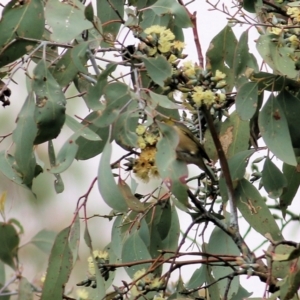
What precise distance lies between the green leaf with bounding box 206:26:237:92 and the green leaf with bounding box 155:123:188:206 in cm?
45

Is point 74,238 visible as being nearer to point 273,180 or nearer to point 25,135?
point 25,135

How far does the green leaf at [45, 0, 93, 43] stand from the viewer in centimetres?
105

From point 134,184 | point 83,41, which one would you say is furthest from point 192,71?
point 134,184

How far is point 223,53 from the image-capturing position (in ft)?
4.69

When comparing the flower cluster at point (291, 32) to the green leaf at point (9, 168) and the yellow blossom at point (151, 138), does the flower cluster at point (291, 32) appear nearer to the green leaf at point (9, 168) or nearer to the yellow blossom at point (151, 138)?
the yellow blossom at point (151, 138)

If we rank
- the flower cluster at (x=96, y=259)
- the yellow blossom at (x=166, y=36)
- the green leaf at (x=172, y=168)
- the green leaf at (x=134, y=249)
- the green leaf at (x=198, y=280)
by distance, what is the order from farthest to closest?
the green leaf at (x=198, y=280)
the green leaf at (x=134, y=249)
the flower cluster at (x=96, y=259)
the yellow blossom at (x=166, y=36)
the green leaf at (x=172, y=168)

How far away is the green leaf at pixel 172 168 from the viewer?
957 mm

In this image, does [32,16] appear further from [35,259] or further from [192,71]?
[35,259]

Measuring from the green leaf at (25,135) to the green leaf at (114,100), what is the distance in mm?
133

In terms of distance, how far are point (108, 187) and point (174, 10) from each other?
35cm

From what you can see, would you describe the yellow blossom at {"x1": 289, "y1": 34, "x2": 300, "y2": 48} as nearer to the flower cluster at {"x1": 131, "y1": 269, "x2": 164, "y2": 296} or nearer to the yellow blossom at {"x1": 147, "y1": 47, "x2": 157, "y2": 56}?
the yellow blossom at {"x1": 147, "y1": 47, "x2": 157, "y2": 56}

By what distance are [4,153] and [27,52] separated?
225mm

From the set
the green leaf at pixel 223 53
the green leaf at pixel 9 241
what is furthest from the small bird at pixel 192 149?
the green leaf at pixel 9 241

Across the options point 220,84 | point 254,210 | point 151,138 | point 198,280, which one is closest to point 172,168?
point 151,138
